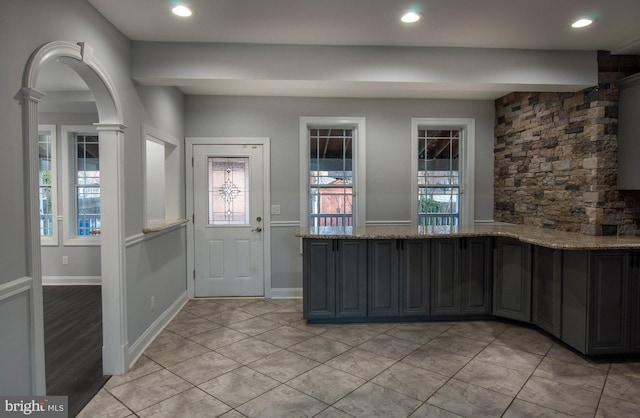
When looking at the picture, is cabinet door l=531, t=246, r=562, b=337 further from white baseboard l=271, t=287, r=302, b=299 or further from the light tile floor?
white baseboard l=271, t=287, r=302, b=299

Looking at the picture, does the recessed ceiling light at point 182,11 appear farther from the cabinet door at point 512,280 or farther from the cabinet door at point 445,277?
the cabinet door at point 512,280

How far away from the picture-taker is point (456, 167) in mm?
4828

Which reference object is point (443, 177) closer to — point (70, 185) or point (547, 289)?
point (547, 289)

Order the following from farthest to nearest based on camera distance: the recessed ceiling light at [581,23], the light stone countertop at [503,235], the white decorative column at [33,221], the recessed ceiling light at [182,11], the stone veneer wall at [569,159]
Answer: the stone veneer wall at [569,159] → the light stone countertop at [503,235] → the recessed ceiling light at [581,23] → the recessed ceiling light at [182,11] → the white decorative column at [33,221]

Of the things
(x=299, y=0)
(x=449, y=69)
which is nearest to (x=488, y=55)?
(x=449, y=69)

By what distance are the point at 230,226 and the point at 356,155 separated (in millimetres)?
1869

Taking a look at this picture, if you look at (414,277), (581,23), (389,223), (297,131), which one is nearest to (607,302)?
(414,277)

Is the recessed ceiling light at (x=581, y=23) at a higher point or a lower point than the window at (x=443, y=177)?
higher

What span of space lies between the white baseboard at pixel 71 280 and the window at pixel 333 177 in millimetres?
3350

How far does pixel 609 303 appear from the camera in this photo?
285 centimetres

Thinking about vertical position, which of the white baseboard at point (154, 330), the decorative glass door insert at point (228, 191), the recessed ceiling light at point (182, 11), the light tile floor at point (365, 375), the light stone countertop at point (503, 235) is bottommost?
the light tile floor at point (365, 375)

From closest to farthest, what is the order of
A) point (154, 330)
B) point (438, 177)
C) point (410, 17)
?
point (410, 17) < point (154, 330) < point (438, 177)

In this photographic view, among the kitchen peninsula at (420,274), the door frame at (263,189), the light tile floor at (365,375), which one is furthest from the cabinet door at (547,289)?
the door frame at (263,189)

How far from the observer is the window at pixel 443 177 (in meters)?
4.74
